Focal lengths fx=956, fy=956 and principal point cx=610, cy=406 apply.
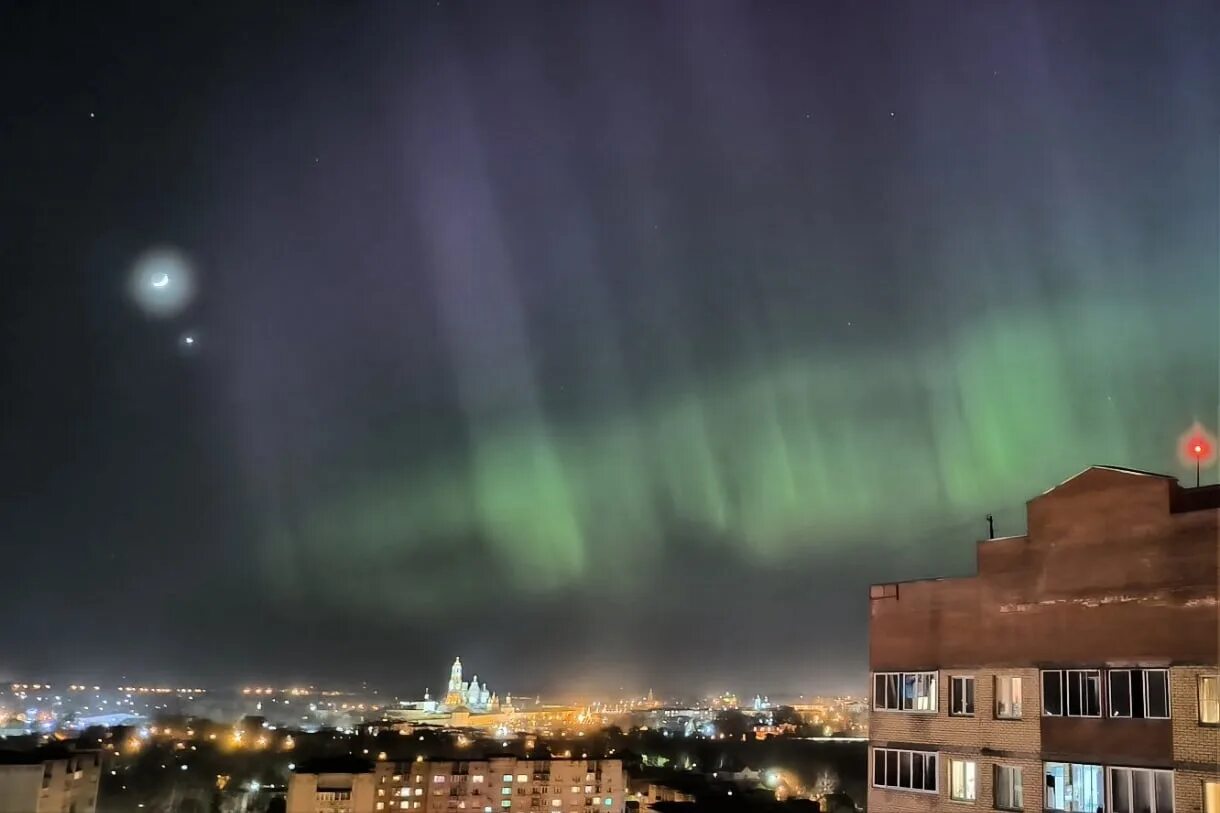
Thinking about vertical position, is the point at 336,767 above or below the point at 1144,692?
below

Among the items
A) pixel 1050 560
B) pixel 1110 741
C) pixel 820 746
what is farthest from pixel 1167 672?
pixel 820 746

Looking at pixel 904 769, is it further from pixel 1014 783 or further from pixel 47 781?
pixel 47 781

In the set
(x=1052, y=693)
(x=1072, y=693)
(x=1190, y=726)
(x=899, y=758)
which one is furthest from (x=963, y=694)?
(x=1190, y=726)

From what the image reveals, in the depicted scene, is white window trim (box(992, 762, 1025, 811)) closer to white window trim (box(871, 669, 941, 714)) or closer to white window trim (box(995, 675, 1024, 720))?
white window trim (box(995, 675, 1024, 720))

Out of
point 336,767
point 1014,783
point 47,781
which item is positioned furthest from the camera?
point 336,767

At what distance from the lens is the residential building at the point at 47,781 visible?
2580cm

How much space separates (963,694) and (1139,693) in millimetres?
3499

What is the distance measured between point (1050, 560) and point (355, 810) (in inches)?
1987

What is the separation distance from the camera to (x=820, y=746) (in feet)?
370

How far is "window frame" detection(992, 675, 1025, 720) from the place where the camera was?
1686cm

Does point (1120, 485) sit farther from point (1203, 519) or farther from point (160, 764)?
point (160, 764)

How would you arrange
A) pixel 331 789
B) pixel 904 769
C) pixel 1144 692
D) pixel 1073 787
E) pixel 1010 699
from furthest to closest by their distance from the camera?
1. pixel 331 789
2. pixel 904 769
3. pixel 1010 699
4. pixel 1073 787
5. pixel 1144 692

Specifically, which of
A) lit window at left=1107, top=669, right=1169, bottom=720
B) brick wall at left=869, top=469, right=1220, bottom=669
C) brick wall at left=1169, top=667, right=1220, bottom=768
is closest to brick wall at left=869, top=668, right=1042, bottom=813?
brick wall at left=869, top=469, right=1220, bottom=669

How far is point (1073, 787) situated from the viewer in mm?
15688
